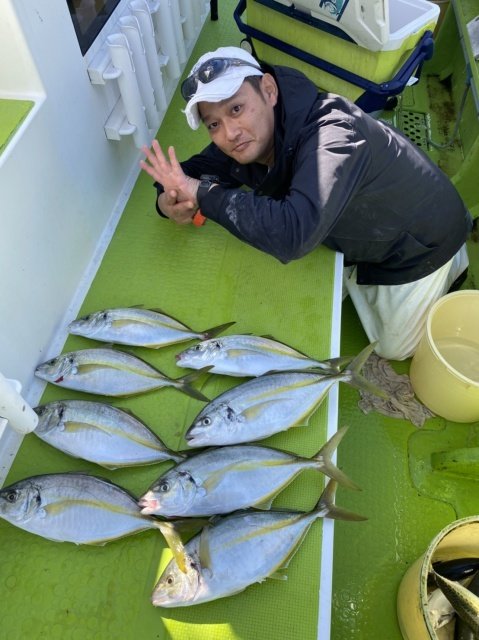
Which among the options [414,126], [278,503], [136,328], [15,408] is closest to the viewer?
[15,408]

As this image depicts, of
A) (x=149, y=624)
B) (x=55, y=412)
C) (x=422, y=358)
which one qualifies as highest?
(x=55, y=412)

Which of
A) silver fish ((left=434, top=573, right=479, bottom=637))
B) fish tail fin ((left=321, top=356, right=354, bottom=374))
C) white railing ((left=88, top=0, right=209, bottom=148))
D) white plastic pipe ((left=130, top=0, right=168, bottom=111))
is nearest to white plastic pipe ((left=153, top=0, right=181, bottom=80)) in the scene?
white railing ((left=88, top=0, right=209, bottom=148))

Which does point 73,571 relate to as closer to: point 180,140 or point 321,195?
point 321,195

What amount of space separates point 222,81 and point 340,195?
61cm

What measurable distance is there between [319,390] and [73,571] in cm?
105

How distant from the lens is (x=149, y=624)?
4.61 feet

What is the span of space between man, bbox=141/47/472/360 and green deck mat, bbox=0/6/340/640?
232 millimetres

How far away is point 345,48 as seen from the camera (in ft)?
8.04

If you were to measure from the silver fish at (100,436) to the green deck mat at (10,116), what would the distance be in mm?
960

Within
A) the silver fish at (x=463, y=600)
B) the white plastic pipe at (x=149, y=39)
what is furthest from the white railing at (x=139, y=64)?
the silver fish at (x=463, y=600)

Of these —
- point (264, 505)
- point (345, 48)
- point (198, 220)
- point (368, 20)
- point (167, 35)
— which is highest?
point (167, 35)

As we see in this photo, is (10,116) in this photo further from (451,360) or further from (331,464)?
(451,360)

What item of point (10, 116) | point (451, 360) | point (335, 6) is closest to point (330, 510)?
point (451, 360)

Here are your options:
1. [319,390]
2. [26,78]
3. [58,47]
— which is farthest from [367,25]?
[319,390]
